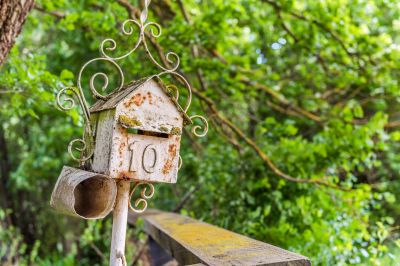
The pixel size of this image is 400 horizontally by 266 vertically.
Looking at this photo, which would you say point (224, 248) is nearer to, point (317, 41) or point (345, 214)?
point (345, 214)

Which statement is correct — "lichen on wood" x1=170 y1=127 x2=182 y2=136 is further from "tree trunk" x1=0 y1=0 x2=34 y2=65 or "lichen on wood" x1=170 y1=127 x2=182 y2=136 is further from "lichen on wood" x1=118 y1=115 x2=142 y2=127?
"tree trunk" x1=0 y1=0 x2=34 y2=65

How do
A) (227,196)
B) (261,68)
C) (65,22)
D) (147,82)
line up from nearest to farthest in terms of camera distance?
(147,82) → (65,22) → (227,196) → (261,68)

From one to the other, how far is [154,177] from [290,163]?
2143 millimetres

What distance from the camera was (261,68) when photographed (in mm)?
4988

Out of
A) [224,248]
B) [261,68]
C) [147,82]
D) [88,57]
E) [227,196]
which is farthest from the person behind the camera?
[88,57]

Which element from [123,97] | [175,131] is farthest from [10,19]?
[175,131]

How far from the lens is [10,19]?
199 centimetres

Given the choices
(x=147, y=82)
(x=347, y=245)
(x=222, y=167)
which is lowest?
(x=347, y=245)

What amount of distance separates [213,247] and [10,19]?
4.37 feet

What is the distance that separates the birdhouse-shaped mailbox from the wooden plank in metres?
0.38

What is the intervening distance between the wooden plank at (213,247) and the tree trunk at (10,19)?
46.9 inches

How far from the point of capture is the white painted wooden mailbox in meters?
1.59

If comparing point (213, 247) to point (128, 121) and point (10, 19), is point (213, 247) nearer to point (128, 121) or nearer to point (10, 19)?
point (128, 121)

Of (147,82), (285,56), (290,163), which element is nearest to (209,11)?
(290,163)
